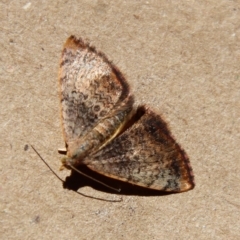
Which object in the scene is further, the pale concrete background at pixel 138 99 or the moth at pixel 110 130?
the pale concrete background at pixel 138 99

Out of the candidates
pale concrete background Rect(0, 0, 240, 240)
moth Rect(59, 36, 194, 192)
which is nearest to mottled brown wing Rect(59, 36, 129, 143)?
moth Rect(59, 36, 194, 192)

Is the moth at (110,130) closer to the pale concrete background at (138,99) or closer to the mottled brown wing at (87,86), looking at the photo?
the mottled brown wing at (87,86)

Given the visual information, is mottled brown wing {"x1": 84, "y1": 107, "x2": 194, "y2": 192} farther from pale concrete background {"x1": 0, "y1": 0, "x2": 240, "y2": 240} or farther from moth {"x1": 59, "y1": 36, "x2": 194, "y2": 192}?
pale concrete background {"x1": 0, "y1": 0, "x2": 240, "y2": 240}

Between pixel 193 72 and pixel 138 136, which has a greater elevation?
pixel 193 72

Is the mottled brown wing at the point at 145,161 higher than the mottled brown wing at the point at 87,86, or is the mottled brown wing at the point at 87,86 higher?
the mottled brown wing at the point at 87,86

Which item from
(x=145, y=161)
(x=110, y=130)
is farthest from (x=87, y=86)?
(x=145, y=161)

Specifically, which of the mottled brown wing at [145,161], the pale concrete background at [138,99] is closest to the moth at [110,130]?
the mottled brown wing at [145,161]

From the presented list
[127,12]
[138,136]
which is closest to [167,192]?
[138,136]

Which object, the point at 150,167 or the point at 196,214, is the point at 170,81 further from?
the point at 196,214
